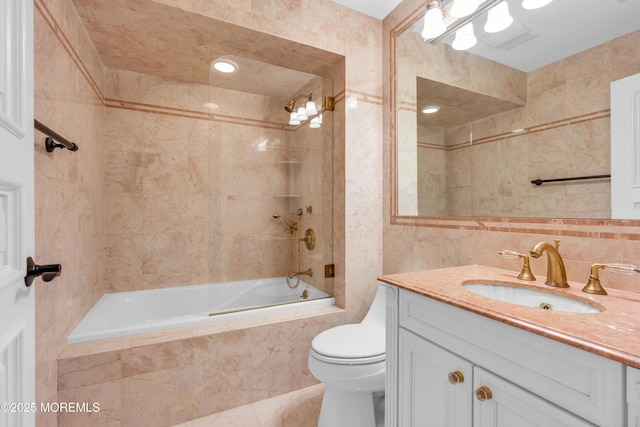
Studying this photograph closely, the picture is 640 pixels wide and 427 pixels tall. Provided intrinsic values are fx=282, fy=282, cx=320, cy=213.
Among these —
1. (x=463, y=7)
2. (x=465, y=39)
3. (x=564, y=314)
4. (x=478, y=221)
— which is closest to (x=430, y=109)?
(x=465, y=39)

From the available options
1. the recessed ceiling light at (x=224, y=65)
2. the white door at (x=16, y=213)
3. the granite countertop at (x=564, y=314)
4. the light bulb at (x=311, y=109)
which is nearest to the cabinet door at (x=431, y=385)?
the granite countertop at (x=564, y=314)

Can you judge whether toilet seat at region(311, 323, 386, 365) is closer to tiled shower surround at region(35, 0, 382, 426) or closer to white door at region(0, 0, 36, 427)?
tiled shower surround at region(35, 0, 382, 426)

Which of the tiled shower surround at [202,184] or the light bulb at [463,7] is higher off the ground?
the light bulb at [463,7]

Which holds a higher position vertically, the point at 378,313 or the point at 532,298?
the point at 532,298

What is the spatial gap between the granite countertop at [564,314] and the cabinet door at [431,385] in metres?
0.18

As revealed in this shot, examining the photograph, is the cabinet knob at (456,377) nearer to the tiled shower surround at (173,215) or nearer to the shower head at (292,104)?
the tiled shower surround at (173,215)

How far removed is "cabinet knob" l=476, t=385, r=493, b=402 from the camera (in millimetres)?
745

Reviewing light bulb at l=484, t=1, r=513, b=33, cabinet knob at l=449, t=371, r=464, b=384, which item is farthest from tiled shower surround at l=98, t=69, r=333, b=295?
cabinet knob at l=449, t=371, r=464, b=384

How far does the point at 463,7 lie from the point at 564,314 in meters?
1.48

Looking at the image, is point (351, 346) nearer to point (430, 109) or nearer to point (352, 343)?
point (352, 343)

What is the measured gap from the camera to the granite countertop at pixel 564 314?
570 millimetres

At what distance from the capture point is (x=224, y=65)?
204cm

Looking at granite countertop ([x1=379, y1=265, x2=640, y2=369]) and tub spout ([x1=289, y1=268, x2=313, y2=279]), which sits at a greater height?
granite countertop ([x1=379, y1=265, x2=640, y2=369])

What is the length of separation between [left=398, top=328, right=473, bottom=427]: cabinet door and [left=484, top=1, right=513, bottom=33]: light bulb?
1.47 metres
